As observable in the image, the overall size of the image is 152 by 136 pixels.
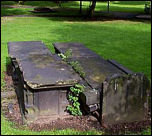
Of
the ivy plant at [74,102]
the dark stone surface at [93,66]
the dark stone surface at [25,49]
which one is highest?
the dark stone surface at [25,49]

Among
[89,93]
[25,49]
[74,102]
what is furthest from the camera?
[25,49]

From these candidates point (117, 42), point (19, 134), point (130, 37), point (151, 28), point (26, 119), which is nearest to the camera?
point (19, 134)

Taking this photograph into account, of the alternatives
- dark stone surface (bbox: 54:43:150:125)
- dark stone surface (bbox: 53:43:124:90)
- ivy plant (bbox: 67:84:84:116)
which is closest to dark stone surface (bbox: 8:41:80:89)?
ivy plant (bbox: 67:84:84:116)

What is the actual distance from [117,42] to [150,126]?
35.3ft

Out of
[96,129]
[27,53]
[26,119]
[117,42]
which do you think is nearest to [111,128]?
[96,129]

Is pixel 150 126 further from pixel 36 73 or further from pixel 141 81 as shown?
pixel 36 73

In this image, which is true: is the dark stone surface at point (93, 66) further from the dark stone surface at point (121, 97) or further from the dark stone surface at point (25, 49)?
the dark stone surface at point (25, 49)

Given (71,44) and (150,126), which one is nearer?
(150,126)

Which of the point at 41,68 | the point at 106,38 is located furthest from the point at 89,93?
the point at 106,38

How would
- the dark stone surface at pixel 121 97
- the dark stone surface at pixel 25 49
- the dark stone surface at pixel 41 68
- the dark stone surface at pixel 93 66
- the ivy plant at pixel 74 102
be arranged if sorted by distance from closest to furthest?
the dark stone surface at pixel 121 97 → the dark stone surface at pixel 41 68 → the ivy plant at pixel 74 102 → the dark stone surface at pixel 93 66 → the dark stone surface at pixel 25 49

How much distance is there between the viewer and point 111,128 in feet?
20.9

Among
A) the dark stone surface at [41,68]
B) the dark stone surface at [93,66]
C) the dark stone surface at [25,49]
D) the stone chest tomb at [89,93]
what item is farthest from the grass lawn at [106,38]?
the stone chest tomb at [89,93]

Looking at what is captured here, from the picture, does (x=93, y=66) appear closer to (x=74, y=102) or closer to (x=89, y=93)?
(x=74, y=102)

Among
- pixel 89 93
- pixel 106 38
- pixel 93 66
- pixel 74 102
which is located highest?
pixel 106 38
